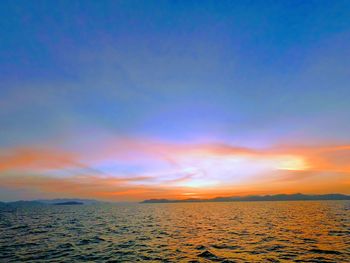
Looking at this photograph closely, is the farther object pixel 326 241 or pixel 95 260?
pixel 326 241

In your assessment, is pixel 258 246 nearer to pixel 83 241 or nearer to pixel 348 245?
pixel 348 245

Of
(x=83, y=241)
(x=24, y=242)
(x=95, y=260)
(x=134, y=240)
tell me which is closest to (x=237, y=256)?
(x=95, y=260)

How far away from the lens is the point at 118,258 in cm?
2738

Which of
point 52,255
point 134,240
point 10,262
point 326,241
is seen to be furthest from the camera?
point 134,240

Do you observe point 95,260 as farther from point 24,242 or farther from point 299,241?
point 299,241

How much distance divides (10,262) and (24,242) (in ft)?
44.5

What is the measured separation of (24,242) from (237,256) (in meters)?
30.4

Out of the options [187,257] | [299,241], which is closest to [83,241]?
[187,257]

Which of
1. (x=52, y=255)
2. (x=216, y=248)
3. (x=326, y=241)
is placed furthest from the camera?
(x=326, y=241)

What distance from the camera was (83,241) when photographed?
125 feet

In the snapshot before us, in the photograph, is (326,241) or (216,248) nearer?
(216,248)

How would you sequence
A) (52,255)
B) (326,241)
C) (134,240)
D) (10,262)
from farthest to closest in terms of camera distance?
(134,240) → (326,241) → (52,255) → (10,262)

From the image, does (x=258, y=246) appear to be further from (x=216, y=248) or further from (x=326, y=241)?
(x=326, y=241)

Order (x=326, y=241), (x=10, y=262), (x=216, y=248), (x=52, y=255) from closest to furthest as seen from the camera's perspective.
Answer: (x=10, y=262) < (x=52, y=255) < (x=216, y=248) < (x=326, y=241)
